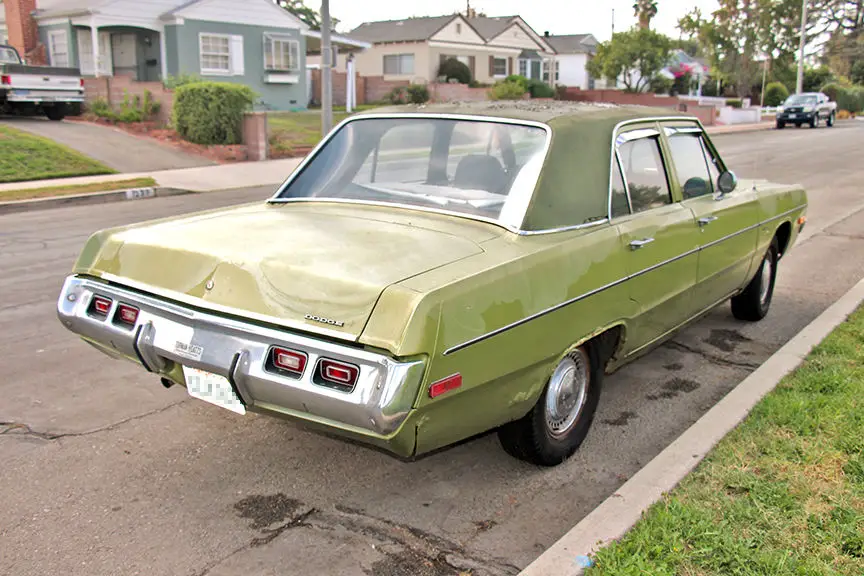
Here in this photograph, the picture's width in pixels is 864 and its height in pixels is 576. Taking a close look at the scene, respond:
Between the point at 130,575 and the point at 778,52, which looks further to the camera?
the point at 778,52

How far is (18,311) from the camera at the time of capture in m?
6.65

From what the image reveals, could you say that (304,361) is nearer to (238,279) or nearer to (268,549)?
(238,279)

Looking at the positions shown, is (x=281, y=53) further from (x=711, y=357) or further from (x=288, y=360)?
(x=288, y=360)

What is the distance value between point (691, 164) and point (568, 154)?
1.57m

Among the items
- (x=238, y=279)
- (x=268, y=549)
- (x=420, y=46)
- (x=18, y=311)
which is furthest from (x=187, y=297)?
(x=420, y=46)

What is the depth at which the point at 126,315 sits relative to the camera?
372 centimetres

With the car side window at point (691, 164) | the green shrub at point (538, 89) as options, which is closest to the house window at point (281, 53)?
the green shrub at point (538, 89)

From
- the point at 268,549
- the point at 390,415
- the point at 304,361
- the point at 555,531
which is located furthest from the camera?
the point at 555,531

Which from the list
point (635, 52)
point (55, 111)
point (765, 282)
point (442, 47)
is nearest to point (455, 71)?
point (442, 47)

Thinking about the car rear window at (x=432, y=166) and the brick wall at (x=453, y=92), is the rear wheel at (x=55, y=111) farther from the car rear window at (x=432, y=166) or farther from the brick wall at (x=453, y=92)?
the car rear window at (x=432, y=166)

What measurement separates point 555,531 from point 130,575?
5.61 ft

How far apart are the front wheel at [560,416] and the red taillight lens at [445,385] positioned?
72cm

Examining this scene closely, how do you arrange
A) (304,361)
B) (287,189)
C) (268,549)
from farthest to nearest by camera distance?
(287,189) < (268,549) < (304,361)

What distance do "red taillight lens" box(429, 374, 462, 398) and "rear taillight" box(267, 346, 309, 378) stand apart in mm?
488
